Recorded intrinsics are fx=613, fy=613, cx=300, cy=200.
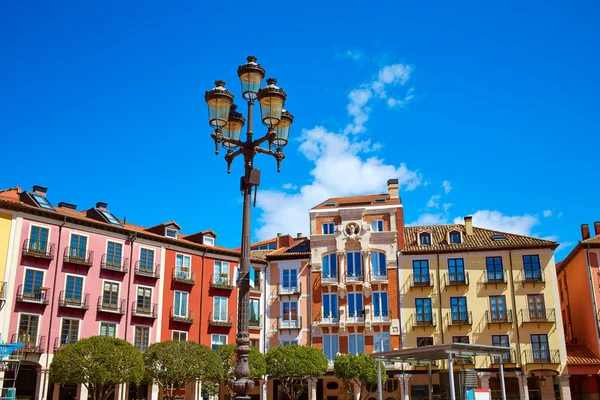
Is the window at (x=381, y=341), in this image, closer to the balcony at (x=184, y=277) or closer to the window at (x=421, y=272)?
the window at (x=421, y=272)

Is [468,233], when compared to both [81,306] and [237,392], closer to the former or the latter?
[81,306]

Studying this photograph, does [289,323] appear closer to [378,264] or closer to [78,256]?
[378,264]

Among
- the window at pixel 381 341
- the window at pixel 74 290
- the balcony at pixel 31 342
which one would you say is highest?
the window at pixel 74 290

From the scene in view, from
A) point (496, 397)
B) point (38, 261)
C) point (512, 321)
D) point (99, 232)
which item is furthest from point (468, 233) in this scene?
point (38, 261)

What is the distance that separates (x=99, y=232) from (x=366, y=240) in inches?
807

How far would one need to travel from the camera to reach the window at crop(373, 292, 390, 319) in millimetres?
47847

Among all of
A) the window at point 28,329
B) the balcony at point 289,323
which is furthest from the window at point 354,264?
the window at point 28,329

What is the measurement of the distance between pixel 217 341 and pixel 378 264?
13987 mm

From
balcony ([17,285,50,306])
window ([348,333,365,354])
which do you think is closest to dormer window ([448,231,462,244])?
window ([348,333,365,354])

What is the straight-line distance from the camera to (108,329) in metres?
40.2

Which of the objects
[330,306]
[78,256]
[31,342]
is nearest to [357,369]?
[330,306]

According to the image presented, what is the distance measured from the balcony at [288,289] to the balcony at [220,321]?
16.9ft

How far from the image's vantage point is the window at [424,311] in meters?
46.9

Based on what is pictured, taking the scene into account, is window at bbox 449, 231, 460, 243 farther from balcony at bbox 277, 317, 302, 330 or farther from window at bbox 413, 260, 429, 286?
balcony at bbox 277, 317, 302, 330
